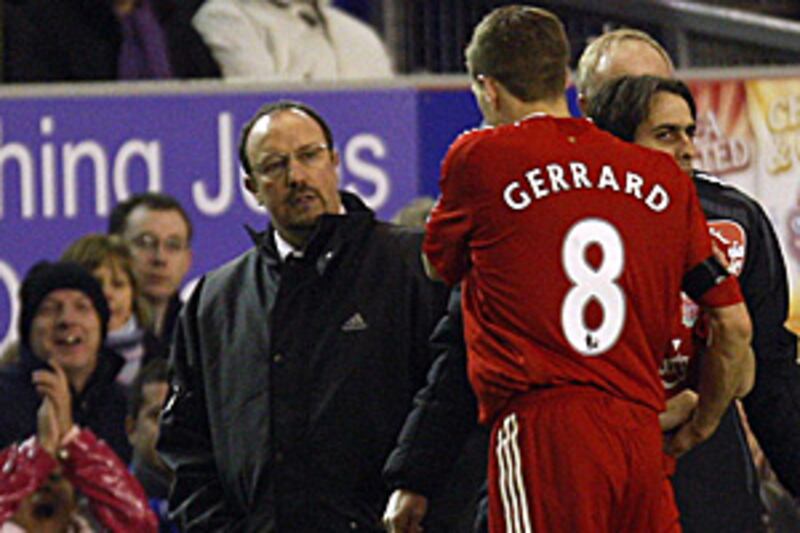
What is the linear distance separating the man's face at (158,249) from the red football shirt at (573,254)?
11.0 ft

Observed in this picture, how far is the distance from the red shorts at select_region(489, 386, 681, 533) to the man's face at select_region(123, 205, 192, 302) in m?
3.52

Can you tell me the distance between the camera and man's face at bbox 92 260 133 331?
781 centimetres

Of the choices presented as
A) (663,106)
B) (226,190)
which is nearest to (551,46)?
(663,106)

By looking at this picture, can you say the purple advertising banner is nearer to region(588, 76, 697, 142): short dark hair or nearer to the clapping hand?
the clapping hand

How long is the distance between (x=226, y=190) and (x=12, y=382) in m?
1.12

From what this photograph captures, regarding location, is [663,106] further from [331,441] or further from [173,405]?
[173,405]

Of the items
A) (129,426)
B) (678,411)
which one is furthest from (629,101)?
(129,426)

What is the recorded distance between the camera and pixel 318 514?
17.3 feet

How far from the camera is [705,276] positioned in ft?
15.1

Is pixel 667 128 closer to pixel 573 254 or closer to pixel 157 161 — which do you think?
pixel 573 254

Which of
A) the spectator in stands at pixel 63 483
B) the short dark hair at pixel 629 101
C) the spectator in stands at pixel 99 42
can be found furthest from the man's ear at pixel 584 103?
the spectator in stands at pixel 99 42

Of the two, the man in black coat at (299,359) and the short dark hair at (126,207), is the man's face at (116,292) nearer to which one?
the short dark hair at (126,207)

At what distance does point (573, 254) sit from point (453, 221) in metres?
0.30

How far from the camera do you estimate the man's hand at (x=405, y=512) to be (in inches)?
194
